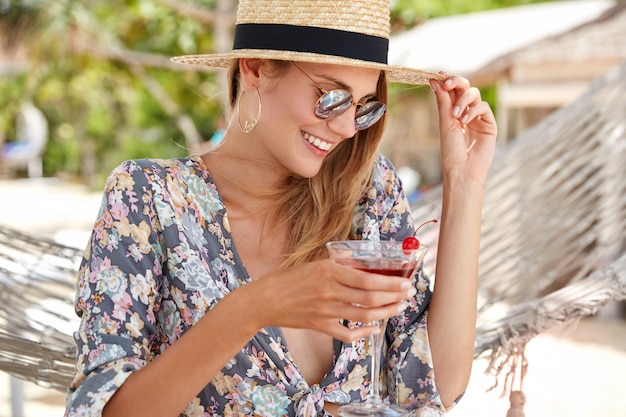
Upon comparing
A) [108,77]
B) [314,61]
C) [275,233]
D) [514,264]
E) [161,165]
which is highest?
[108,77]

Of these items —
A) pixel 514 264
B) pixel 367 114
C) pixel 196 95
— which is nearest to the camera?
pixel 367 114

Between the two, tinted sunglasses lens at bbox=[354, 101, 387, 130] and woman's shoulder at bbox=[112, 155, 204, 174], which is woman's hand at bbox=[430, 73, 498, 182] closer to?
tinted sunglasses lens at bbox=[354, 101, 387, 130]

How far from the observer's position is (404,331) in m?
1.93

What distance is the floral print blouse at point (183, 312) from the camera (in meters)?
1.57

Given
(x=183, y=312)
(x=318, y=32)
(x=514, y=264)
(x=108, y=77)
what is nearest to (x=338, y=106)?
(x=318, y=32)

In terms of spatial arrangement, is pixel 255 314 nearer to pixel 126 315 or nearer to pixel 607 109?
pixel 126 315

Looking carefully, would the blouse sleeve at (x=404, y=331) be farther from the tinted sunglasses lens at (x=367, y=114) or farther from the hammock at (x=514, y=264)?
the hammock at (x=514, y=264)

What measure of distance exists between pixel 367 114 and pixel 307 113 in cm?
14

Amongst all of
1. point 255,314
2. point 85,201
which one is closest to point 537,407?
point 255,314

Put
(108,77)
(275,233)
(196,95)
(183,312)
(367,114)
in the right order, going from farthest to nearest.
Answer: (108,77) < (196,95) < (275,233) < (367,114) < (183,312)

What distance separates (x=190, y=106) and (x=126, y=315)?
19.6 m

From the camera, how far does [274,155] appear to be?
1861 millimetres

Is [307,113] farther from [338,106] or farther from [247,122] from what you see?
[247,122]

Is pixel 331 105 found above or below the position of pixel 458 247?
above
